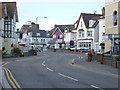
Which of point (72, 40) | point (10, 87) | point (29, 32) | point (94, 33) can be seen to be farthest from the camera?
point (29, 32)

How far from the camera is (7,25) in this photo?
50062 mm

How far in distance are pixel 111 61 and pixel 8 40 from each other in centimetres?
2887

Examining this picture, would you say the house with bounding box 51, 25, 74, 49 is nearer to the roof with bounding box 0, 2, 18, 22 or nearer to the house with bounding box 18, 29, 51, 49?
the house with bounding box 18, 29, 51, 49

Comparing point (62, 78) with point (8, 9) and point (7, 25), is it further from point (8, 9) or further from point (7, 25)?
point (8, 9)

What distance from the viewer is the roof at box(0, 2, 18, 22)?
160 feet

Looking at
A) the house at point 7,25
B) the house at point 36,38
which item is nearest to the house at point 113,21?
the house at point 7,25

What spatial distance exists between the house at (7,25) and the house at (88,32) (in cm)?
2264

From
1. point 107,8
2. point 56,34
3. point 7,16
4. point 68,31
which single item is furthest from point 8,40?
point 56,34

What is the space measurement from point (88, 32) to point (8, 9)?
24654mm

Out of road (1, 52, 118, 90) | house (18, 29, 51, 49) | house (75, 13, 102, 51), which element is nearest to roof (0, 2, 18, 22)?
house (75, 13, 102, 51)

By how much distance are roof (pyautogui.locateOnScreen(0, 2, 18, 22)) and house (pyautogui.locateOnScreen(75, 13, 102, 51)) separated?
72.5 feet

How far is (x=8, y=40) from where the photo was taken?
162 ft

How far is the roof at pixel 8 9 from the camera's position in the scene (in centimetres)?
4880

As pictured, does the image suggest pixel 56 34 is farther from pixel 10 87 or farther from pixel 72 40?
pixel 10 87
